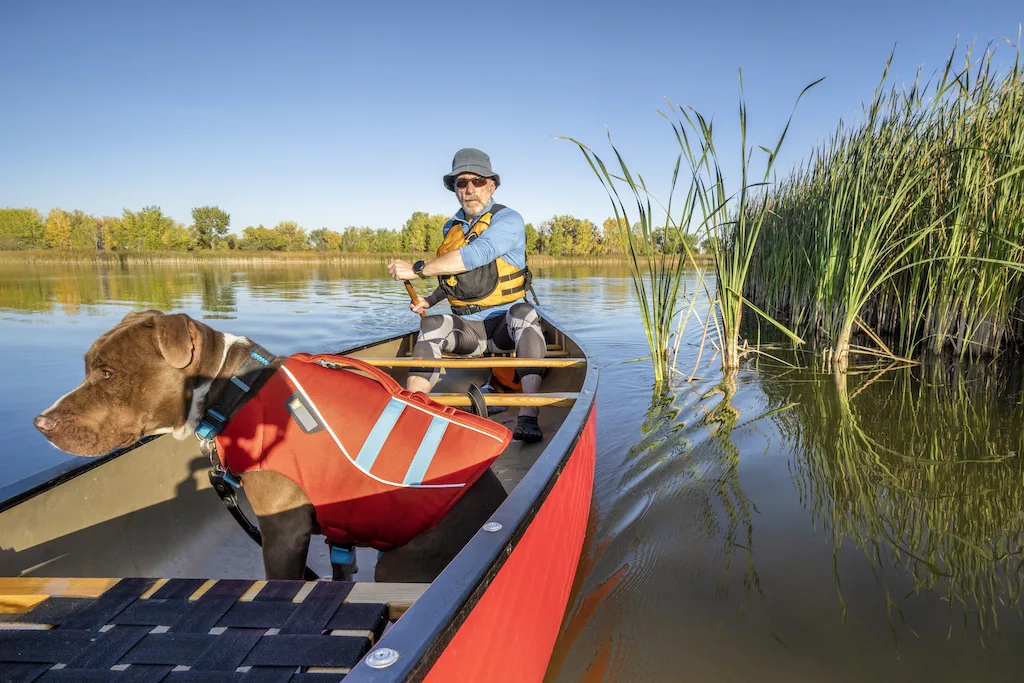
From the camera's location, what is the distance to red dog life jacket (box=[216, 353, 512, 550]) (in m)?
1.71

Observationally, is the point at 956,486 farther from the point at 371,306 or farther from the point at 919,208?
the point at 371,306

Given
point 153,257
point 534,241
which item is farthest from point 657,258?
point 534,241

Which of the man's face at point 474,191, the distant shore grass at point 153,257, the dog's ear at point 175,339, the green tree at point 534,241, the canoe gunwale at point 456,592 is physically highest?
the green tree at point 534,241

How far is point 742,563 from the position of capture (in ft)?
8.66

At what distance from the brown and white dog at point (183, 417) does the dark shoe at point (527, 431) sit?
1474 mm

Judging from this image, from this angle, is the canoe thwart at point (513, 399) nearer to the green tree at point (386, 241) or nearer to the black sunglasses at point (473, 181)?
the black sunglasses at point (473, 181)

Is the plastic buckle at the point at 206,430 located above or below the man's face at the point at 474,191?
below

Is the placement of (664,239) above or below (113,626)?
above

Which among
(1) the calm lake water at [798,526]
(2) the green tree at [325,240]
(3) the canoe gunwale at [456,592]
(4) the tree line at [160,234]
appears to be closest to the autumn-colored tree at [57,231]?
(4) the tree line at [160,234]

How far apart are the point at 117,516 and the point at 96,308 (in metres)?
14.1

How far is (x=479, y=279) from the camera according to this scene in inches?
165

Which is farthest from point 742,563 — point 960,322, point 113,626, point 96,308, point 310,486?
point 96,308

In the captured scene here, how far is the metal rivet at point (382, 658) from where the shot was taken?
2.78 feet

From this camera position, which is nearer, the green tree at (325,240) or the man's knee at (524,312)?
the man's knee at (524,312)
